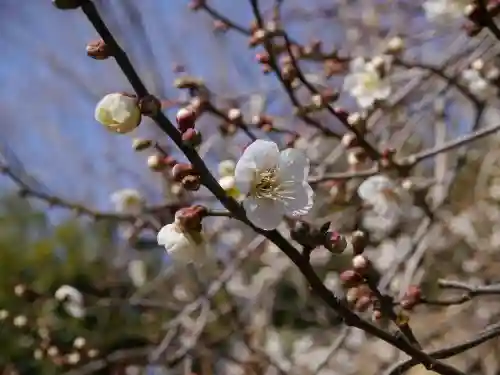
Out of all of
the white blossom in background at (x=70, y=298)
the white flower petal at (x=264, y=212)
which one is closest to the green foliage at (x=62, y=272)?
the white blossom in background at (x=70, y=298)

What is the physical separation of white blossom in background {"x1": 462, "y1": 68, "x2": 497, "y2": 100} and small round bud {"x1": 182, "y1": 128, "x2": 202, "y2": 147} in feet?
3.99

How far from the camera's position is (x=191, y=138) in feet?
2.39

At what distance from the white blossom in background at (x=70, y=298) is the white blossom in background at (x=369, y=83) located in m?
1.12

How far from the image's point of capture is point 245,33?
173cm

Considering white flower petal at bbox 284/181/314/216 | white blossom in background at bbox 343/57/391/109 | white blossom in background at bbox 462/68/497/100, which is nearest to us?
white flower petal at bbox 284/181/314/216

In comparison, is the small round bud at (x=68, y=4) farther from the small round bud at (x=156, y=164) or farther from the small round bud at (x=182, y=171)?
the small round bud at (x=156, y=164)

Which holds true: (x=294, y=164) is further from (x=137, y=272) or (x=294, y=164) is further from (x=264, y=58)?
(x=137, y=272)

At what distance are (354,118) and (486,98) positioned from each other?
83 cm

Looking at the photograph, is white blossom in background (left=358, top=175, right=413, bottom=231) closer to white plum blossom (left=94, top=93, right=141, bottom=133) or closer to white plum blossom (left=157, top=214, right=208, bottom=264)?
white plum blossom (left=157, top=214, right=208, bottom=264)

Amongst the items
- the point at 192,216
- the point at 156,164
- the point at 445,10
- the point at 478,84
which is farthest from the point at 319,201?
the point at 192,216

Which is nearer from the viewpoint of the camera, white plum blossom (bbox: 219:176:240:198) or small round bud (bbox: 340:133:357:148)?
white plum blossom (bbox: 219:176:240:198)

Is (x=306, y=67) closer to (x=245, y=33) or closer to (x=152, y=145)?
(x=245, y=33)

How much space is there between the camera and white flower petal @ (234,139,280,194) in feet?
2.75

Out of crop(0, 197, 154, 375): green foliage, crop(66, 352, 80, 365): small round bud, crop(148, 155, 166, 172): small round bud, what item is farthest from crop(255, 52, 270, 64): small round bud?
crop(0, 197, 154, 375): green foliage
